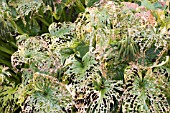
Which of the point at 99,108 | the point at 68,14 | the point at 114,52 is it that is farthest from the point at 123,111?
the point at 68,14

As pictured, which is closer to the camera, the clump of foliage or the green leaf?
the clump of foliage

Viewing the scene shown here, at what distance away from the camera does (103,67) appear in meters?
1.48

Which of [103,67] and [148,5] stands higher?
[148,5]

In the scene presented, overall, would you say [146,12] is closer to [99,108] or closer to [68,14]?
[99,108]

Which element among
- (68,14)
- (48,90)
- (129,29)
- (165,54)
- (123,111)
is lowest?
(123,111)

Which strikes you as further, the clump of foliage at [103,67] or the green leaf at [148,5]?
the green leaf at [148,5]

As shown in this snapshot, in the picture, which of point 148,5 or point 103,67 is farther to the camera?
point 148,5

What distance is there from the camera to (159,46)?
1.45 meters

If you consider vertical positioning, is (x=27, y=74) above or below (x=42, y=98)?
above

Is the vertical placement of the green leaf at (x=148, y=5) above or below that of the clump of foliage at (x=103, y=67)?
above

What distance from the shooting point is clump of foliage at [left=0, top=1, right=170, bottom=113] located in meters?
1.43

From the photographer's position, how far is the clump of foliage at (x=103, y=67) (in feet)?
4.68

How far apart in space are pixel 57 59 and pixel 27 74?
156 mm

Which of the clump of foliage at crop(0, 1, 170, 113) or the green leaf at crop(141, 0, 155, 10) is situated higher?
the green leaf at crop(141, 0, 155, 10)
